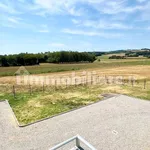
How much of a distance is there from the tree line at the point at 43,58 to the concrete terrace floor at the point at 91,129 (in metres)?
52.8

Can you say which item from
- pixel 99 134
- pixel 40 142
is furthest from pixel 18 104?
pixel 99 134

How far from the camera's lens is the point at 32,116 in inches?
319

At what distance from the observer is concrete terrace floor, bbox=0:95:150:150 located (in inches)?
214

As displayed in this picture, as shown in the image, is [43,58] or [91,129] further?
[43,58]

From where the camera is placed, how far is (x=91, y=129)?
21.1 feet

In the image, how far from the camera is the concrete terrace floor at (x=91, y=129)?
543cm

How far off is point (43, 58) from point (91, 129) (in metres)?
65.4

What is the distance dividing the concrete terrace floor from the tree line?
173 feet

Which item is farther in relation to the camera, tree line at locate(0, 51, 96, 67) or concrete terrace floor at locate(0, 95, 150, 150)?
tree line at locate(0, 51, 96, 67)

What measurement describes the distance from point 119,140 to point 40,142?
2621mm

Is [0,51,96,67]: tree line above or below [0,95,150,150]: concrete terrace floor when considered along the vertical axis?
above

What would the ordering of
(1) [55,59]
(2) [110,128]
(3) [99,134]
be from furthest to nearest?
1. (1) [55,59]
2. (2) [110,128]
3. (3) [99,134]

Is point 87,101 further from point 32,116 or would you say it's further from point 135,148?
point 135,148

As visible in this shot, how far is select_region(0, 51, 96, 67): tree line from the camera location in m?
58.5
